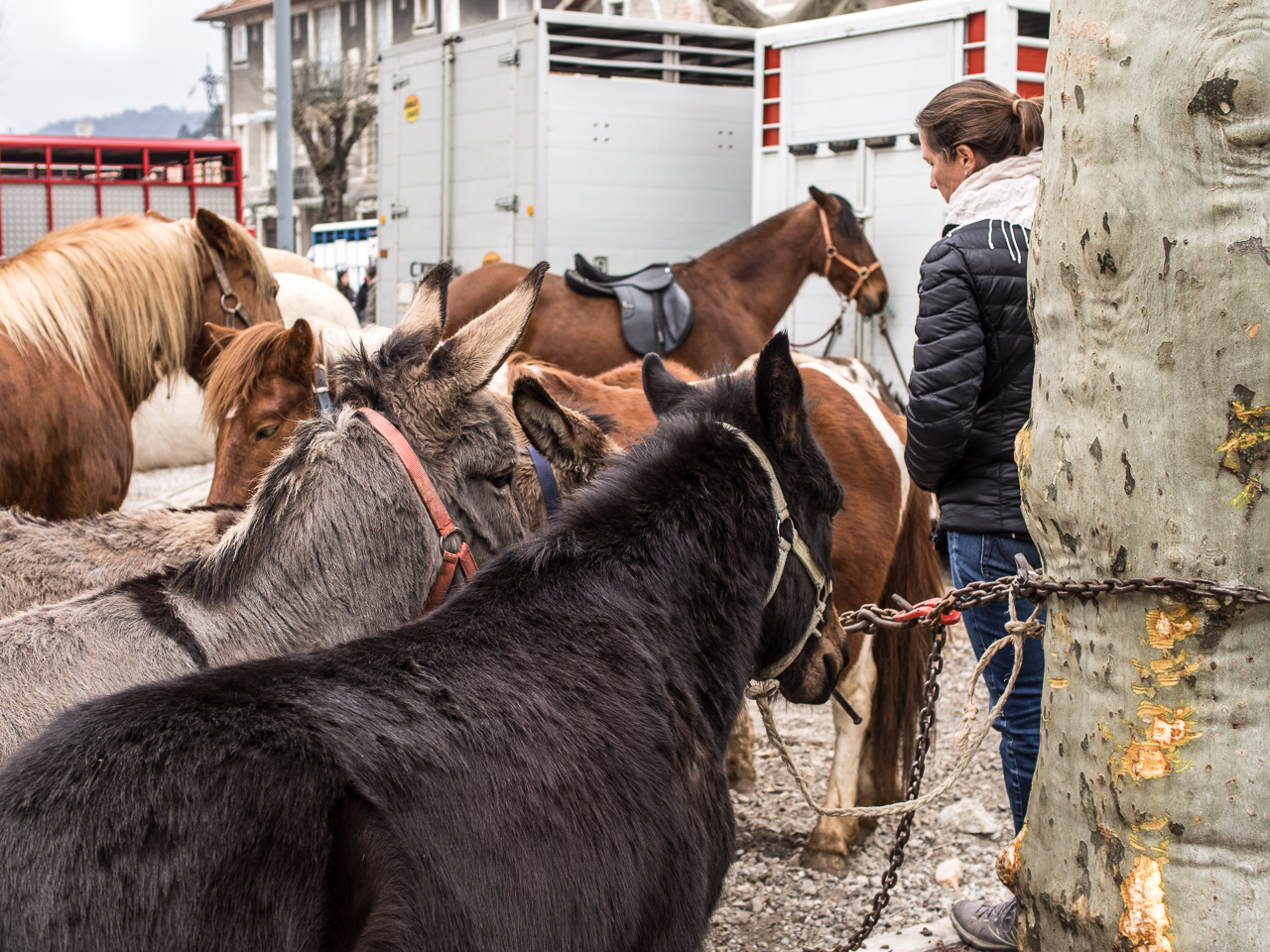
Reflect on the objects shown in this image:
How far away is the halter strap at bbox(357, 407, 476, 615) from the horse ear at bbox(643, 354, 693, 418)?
0.53 metres

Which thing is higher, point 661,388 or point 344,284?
point 344,284

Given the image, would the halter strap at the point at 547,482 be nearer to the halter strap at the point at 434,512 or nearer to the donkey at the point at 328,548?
the donkey at the point at 328,548

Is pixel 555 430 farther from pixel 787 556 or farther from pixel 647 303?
pixel 647 303

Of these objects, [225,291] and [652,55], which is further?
[652,55]

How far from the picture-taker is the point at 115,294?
403 centimetres

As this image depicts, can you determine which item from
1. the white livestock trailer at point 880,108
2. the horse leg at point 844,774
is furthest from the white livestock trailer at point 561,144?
the horse leg at point 844,774

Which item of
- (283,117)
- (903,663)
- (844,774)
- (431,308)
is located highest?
(283,117)

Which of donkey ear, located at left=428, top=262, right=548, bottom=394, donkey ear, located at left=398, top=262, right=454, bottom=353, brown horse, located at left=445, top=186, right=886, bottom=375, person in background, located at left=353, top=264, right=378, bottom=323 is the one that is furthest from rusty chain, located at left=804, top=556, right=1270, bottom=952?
person in background, located at left=353, top=264, right=378, bottom=323

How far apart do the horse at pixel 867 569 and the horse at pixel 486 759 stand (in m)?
2.06

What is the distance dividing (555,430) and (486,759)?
1.19m

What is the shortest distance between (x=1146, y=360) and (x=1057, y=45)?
680 millimetres

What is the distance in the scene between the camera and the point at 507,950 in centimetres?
154

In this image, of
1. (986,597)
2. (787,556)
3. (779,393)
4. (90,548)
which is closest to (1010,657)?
(986,597)

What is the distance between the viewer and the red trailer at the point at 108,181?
26.2 feet
